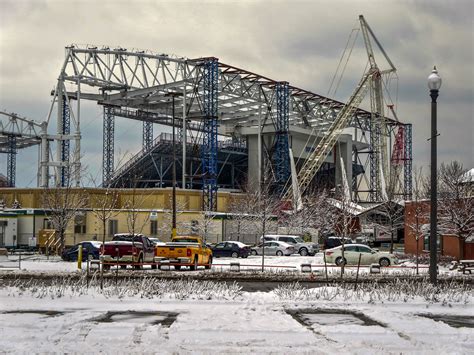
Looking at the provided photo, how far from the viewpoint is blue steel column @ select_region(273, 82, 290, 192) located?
8338 cm

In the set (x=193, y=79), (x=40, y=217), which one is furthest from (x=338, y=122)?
(x=40, y=217)

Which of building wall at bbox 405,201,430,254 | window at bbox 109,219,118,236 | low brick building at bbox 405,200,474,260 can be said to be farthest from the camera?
window at bbox 109,219,118,236

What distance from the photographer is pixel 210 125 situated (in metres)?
73.2

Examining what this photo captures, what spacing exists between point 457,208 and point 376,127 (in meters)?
75.6

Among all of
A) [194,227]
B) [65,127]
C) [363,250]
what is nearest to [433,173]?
[363,250]

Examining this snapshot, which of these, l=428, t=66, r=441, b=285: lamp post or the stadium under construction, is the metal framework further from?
l=428, t=66, r=441, b=285: lamp post

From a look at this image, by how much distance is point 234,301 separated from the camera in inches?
695

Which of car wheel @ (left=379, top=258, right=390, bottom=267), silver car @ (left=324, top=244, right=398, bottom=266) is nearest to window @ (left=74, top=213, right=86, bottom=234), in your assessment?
silver car @ (left=324, top=244, right=398, bottom=266)

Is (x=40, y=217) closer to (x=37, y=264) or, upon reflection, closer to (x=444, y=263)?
(x=37, y=264)

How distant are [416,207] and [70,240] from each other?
26.8 meters

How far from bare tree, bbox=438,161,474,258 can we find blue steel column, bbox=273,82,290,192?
141ft

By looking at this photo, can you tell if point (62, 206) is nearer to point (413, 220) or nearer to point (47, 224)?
point (47, 224)

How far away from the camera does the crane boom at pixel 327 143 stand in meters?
89.8

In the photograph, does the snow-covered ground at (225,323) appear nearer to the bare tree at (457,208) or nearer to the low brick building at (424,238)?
the bare tree at (457,208)
